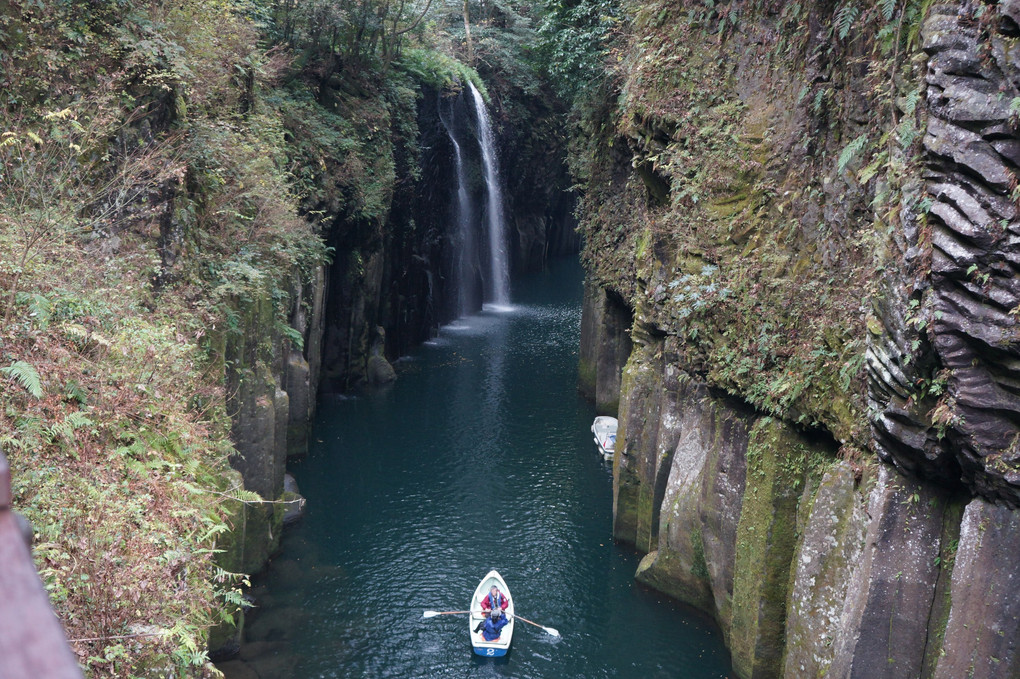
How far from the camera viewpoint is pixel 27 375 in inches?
316

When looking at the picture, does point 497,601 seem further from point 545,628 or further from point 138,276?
point 138,276

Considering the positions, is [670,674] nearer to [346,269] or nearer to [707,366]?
[707,366]

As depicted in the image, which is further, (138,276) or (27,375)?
(138,276)

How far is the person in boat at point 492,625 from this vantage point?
14914mm

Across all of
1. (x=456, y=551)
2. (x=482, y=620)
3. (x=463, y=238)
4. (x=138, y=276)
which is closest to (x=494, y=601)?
(x=482, y=620)

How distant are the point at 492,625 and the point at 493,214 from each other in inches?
1275

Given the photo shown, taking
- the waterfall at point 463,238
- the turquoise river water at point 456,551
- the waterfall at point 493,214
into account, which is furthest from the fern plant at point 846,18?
the waterfall at point 493,214

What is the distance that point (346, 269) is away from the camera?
29.2m

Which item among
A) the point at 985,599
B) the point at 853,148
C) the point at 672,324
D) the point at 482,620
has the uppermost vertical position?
the point at 853,148

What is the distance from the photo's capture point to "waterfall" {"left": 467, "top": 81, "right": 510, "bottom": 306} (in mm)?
41344

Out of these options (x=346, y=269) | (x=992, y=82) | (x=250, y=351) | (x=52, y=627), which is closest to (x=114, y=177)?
(x=250, y=351)

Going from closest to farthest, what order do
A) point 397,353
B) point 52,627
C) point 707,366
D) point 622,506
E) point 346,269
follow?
point 52,627 < point 707,366 < point 622,506 < point 346,269 < point 397,353

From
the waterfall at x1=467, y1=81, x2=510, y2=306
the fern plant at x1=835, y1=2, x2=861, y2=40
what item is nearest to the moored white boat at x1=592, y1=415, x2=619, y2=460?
the fern plant at x1=835, y1=2, x2=861, y2=40

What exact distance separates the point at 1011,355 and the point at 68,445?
1008cm
